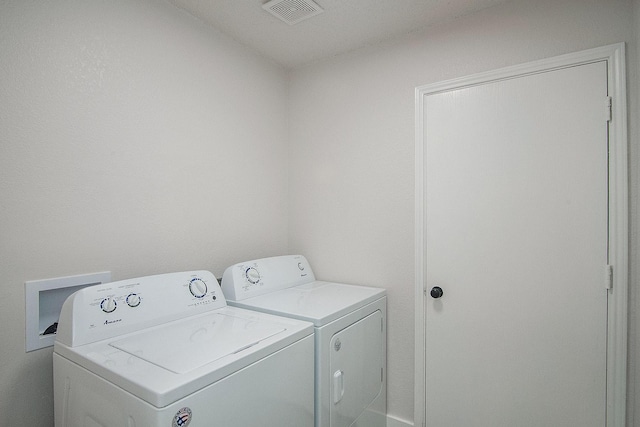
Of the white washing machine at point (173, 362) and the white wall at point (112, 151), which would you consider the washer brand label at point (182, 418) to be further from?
the white wall at point (112, 151)

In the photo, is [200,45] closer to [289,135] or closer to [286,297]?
[289,135]

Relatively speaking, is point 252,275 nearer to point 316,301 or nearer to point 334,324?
point 316,301

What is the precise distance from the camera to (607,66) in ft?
4.65

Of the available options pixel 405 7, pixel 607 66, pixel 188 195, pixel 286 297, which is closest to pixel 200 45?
pixel 188 195

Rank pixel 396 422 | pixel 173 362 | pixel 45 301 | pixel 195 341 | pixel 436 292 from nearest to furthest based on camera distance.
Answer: pixel 173 362 < pixel 195 341 < pixel 45 301 < pixel 436 292 < pixel 396 422

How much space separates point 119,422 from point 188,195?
1098mm

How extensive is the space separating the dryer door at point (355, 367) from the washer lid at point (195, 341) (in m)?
0.38

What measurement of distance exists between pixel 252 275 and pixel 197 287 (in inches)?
14.1

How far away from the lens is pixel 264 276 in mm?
1894

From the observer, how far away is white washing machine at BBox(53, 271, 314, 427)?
0.88m

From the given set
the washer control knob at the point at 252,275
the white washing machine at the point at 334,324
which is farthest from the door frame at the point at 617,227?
the washer control knob at the point at 252,275

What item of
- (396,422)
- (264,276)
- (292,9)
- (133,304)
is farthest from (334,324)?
(292,9)

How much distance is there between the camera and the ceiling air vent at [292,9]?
1.62 m

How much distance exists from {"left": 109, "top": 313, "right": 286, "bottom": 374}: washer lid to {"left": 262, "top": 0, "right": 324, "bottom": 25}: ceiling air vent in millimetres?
1553
